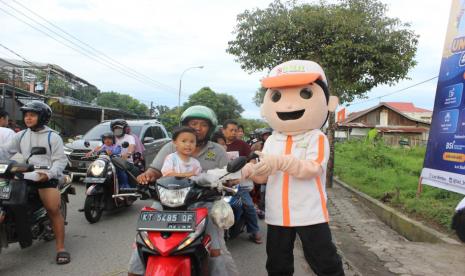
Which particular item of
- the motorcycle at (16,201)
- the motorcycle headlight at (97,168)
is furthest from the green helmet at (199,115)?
the motorcycle headlight at (97,168)

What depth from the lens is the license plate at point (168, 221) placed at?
→ 103 inches

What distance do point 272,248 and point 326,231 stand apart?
1.58 ft

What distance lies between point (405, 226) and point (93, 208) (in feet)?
16.0

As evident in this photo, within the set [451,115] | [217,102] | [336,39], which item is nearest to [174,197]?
[451,115]

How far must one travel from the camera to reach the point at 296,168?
2.93m

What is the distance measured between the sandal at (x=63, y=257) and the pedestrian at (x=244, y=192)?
76.6 inches

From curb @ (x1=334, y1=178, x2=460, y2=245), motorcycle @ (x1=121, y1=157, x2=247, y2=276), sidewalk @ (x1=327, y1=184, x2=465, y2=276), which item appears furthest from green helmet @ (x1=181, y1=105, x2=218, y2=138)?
curb @ (x1=334, y1=178, x2=460, y2=245)

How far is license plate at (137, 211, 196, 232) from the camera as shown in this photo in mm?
2611

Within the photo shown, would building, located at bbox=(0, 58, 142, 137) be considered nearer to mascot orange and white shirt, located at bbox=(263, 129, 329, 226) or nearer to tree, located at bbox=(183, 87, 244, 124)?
mascot orange and white shirt, located at bbox=(263, 129, 329, 226)

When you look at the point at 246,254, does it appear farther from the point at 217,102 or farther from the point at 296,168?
the point at 217,102

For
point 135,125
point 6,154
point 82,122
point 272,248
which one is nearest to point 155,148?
point 135,125

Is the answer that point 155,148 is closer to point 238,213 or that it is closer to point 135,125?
point 135,125

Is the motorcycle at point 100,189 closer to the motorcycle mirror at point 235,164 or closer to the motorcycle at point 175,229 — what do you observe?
the motorcycle at point 175,229

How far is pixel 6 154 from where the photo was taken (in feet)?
14.6
